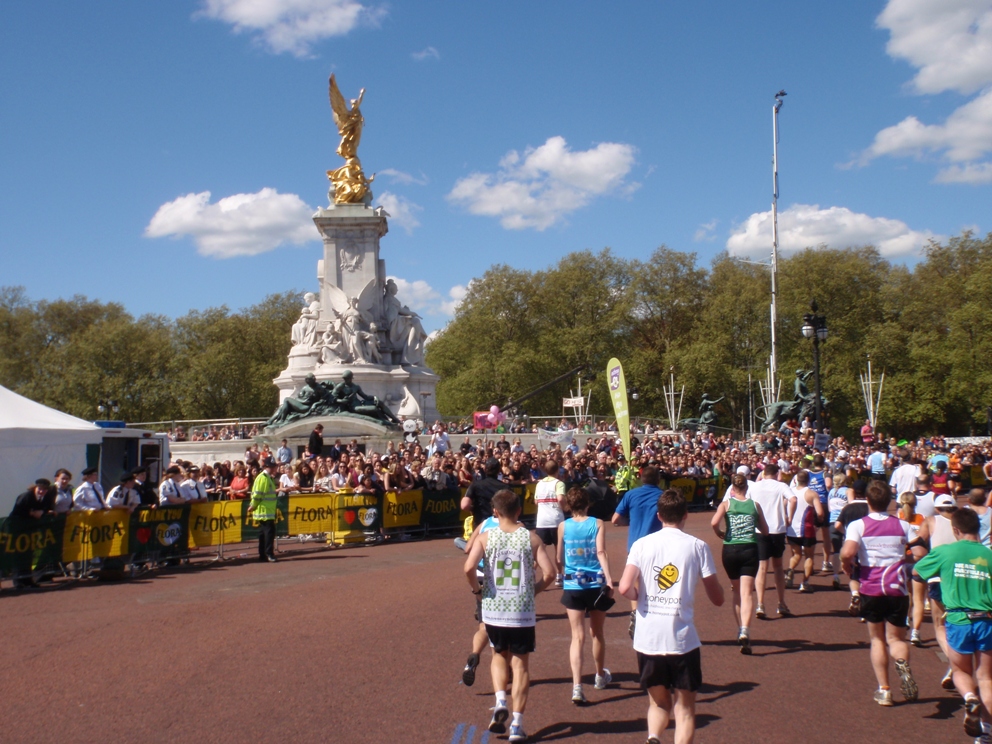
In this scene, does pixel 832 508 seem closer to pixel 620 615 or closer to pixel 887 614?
pixel 620 615

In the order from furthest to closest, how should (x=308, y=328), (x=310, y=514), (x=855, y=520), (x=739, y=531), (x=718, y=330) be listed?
(x=718, y=330)
(x=308, y=328)
(x=310, y=514)
(x=739, y=531)
(x=855, y=520)

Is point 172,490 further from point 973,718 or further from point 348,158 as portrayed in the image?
point 348,158

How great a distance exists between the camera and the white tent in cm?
1571

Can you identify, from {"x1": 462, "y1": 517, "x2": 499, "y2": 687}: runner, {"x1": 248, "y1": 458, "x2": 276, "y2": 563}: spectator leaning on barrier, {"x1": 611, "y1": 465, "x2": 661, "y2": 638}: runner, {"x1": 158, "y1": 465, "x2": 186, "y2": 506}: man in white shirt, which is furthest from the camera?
{"x1": 158, "y1": 465, "x2": 186, "y2": 506}: man in white shirt

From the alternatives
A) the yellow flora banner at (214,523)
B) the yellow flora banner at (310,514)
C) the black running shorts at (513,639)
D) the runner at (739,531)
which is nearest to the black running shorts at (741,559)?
the runner at (739,531)

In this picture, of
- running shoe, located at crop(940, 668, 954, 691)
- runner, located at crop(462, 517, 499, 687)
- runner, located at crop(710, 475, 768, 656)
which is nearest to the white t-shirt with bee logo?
runner, located at crop(462, 517, 499, 687)

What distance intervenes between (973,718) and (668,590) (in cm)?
234

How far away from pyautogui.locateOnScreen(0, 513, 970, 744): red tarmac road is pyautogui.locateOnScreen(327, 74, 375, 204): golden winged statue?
29572mm

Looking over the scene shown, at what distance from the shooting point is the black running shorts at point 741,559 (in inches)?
350

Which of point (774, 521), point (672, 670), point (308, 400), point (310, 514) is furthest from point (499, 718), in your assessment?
point (308, 400)

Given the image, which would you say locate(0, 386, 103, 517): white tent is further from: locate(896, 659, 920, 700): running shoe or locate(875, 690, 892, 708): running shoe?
locate(896, 659, 920, 700): running shoe

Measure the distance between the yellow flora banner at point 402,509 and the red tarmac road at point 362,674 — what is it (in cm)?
608

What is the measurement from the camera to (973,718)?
5867mm

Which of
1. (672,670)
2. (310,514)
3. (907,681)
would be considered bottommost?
(907,681)
